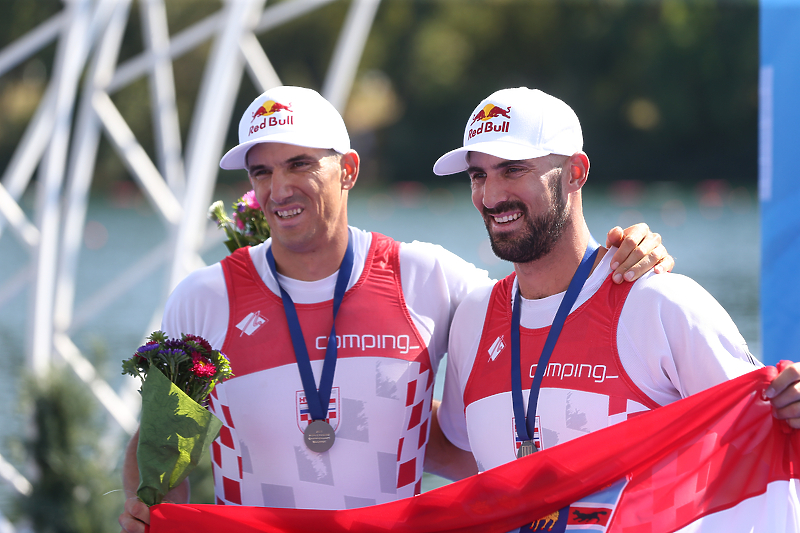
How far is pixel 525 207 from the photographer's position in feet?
11.0

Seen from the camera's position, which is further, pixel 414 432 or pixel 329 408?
pixel 414 432

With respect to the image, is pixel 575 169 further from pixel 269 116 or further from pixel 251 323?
pixel 251 323

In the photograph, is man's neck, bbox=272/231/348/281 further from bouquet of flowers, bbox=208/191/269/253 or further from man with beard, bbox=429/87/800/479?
man with beard, bbox=429/87/800/479

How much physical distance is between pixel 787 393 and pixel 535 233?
1.01 m

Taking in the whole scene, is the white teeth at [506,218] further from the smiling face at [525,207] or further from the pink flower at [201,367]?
the pink flower at [201,367]

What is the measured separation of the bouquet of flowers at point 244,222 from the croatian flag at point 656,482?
1.50 meters

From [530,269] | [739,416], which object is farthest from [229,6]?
[739,416]

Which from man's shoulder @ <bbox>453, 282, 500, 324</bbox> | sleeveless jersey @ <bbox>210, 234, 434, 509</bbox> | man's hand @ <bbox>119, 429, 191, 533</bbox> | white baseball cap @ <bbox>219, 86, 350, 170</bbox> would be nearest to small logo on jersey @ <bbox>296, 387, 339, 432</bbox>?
sleeveless jersey @ <bbox>210, 234, 434, 509</bbox>

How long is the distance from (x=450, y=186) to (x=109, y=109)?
126 feet

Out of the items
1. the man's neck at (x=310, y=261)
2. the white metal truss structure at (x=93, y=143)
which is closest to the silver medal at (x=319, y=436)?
the man's neck at (x=310, y=261)

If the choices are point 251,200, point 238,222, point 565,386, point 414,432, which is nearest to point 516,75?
point 238,222

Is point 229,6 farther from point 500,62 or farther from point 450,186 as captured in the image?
point 500,62

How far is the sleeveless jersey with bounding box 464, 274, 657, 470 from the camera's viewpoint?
3236 mm

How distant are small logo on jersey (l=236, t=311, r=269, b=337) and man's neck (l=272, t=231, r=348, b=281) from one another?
0.22 metres
